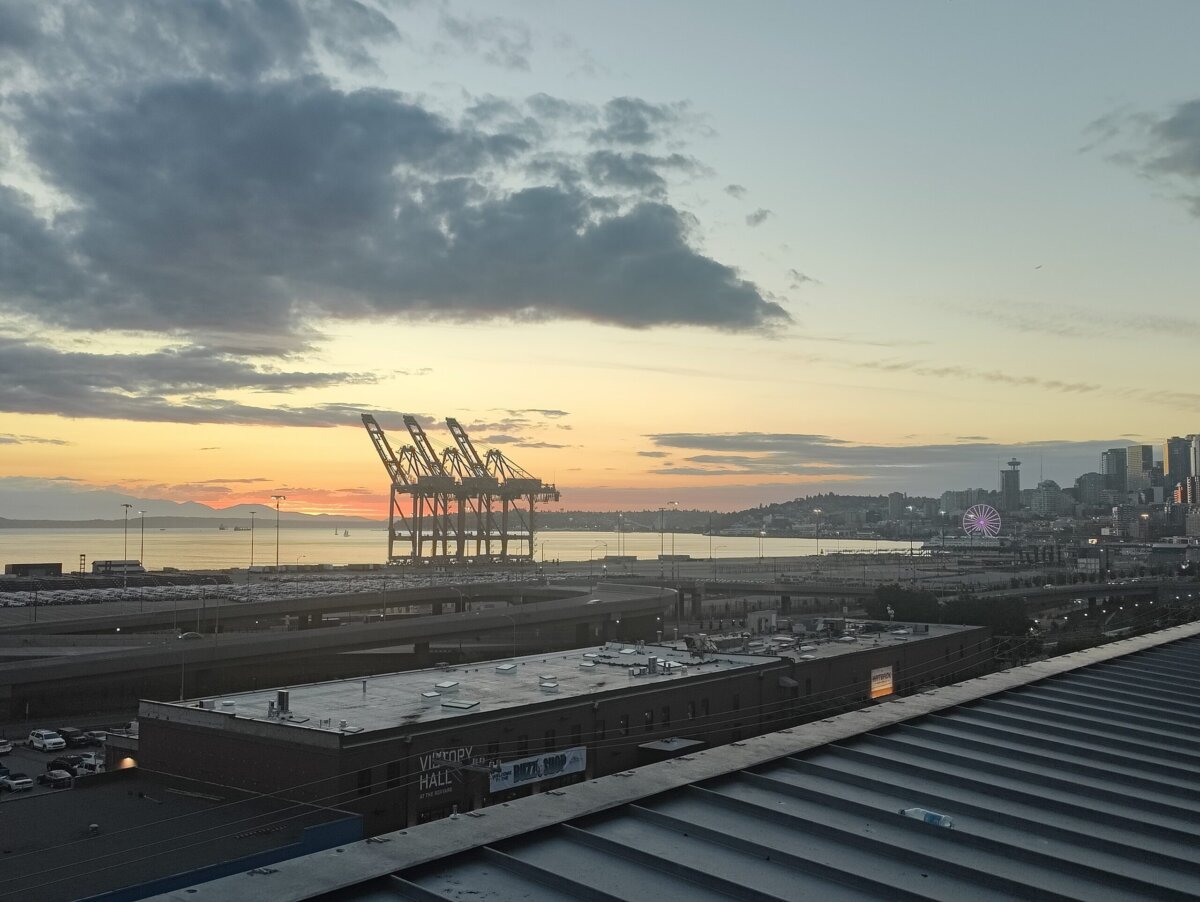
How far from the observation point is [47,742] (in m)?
23.5

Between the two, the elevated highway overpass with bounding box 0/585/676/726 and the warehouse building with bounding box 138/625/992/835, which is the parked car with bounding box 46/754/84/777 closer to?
the elevated highway overpass with bounding box 0/585/676/726

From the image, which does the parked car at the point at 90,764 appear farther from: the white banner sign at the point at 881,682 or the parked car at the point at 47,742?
the white banner sign at the point at 881,682

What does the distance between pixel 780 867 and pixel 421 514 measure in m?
91.1

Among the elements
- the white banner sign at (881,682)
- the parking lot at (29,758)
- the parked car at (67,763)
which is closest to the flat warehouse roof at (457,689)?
the parked car at (67,763)

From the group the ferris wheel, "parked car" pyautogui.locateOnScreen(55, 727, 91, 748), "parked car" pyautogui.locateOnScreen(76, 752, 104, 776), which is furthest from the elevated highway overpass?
the ferris wheel

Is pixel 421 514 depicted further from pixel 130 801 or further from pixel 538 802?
pixel 538 802

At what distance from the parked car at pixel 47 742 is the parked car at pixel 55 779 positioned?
395cm

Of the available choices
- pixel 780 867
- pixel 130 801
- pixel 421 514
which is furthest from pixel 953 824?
pixel 421 514

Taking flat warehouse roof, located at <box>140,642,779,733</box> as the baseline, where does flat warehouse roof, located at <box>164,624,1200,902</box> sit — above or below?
above

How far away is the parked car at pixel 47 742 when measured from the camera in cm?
2350

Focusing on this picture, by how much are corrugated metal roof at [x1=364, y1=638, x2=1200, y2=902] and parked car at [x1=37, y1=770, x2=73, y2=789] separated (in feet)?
57.7

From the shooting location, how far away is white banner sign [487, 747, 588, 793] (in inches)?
653

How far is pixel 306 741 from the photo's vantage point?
599 inches

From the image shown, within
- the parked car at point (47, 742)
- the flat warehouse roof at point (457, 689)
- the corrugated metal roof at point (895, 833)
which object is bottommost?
the parked car at point (47, 742)
